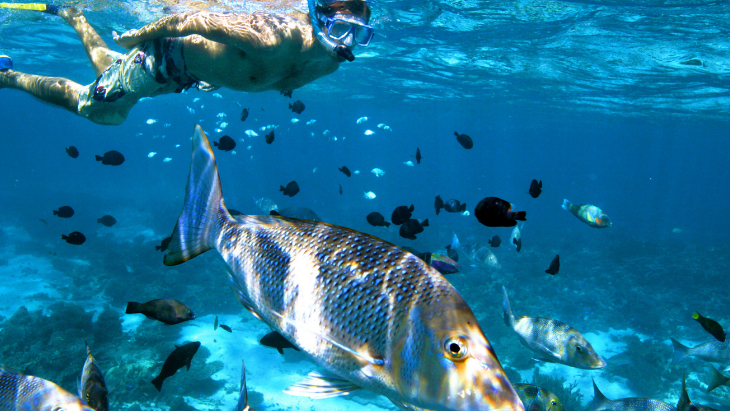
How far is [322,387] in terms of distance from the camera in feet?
5.29

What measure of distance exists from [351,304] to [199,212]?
1123mm

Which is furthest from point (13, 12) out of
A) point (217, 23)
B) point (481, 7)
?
point (481, 7)

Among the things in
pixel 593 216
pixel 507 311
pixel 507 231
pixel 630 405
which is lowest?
pixel 507 231

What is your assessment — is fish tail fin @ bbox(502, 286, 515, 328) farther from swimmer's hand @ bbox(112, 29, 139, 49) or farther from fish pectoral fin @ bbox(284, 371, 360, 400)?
swimmer's hand @ bbox(112, 29, 139, 49)

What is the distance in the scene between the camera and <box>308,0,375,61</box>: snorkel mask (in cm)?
453

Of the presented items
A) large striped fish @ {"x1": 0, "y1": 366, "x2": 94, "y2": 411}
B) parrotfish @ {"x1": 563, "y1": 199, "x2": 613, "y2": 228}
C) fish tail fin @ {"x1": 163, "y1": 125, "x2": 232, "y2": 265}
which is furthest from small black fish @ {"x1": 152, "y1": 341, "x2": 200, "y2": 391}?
parrotfish @ {"x1": 563, "y1": 199, "x2": 613, "y2": 228}

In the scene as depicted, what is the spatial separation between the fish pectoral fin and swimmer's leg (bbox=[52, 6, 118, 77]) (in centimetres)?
715

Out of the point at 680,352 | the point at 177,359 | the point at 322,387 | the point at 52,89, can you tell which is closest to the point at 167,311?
the point at 177,359

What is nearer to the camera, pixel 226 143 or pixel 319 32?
pixel 319 32

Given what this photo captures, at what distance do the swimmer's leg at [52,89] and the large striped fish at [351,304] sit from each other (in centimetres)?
528

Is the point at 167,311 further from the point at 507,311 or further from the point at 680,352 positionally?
the point at 680,352

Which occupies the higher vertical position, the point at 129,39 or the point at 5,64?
the point at 129,39

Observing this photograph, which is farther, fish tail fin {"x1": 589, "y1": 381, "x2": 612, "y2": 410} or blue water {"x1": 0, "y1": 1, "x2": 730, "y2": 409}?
blue water {"x1": 0, "y1": 1, "x2": 730, "y2": 409}

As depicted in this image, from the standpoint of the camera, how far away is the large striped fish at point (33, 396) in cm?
228
